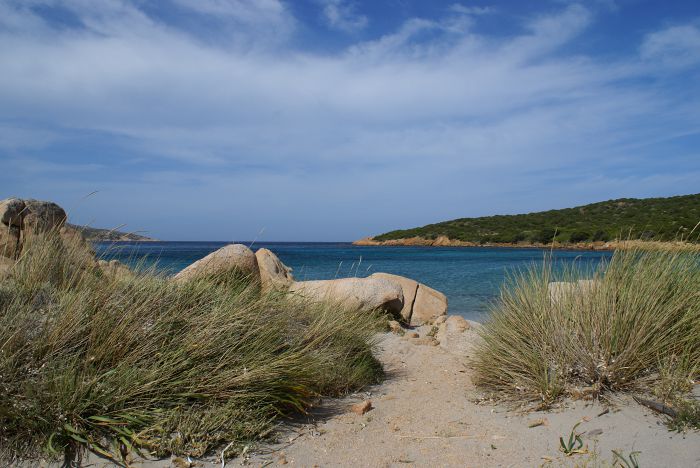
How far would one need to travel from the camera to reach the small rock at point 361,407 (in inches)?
198

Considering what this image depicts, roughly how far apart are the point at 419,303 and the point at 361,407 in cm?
774

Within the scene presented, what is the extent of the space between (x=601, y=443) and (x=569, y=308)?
1.65 m

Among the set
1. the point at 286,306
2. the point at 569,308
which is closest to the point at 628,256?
the point at 569,308

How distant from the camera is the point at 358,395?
573cm

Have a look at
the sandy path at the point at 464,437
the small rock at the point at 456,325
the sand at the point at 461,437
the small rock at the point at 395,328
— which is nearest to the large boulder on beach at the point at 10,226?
the sand at the point at 461,437

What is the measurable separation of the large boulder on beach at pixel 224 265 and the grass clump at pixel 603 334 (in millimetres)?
3479

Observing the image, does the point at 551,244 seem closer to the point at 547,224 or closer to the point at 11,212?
the point at 11,212

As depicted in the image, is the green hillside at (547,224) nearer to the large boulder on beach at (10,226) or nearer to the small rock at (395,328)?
the small rock at (395,328)

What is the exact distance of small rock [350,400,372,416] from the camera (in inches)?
198

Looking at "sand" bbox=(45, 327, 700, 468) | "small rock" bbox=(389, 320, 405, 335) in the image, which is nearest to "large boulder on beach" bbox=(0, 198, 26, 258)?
"sand" bbox=(45, 327, 700, 468)

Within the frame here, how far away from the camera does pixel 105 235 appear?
580 centimetres

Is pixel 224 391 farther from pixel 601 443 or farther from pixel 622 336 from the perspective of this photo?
pixel 622 336

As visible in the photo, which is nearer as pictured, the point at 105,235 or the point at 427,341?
the point at 105,235

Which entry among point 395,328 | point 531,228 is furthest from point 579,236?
point 531,228
